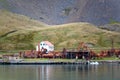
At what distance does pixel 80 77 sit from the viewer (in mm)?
110188

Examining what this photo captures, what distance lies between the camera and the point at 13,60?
575 ft

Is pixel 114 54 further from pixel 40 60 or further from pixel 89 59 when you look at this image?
pixel 40 60

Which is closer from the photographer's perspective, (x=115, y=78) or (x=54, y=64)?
(x=115, y=78)

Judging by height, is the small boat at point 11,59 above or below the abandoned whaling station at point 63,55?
below

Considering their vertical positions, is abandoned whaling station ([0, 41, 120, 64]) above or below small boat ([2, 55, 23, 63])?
above

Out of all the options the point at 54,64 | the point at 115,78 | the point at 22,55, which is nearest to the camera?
the point at 115,78

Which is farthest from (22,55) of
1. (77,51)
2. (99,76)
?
(99,76)

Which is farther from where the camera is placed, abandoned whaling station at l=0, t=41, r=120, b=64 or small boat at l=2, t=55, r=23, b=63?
abandoned whaling station at l=0, t=41, r=120, b=64

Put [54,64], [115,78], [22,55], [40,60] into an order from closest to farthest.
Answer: [115,78] → [54,64] → [40,60] → [22,55]

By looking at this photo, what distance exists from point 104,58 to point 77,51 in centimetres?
1037

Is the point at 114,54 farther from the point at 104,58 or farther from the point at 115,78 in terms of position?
the point at 115,78

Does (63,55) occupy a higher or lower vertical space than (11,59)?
higher

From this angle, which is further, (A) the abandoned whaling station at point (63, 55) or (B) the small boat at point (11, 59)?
(A) the abandoned whaling station at point (63, 55)

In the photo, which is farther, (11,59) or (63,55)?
(63,55)
